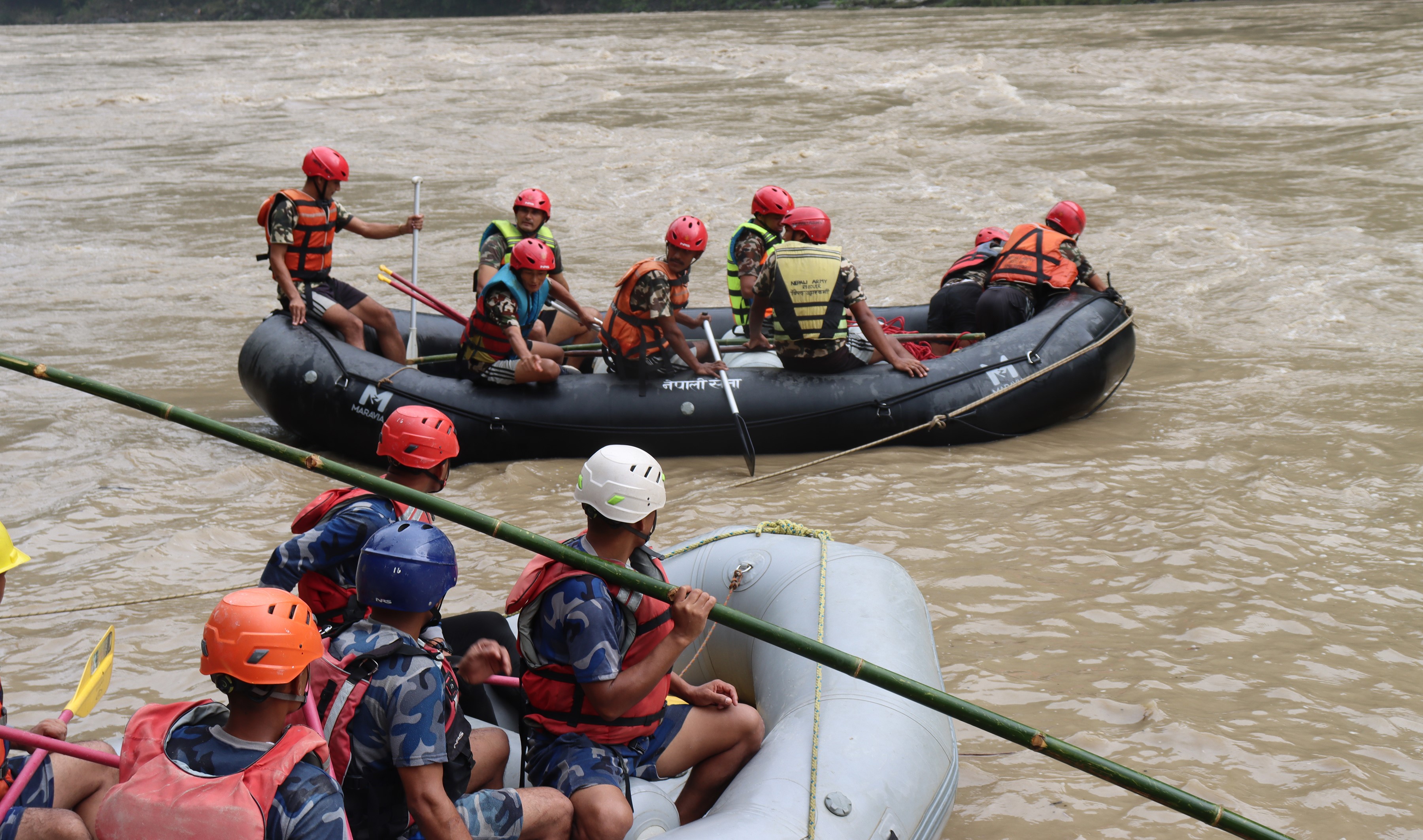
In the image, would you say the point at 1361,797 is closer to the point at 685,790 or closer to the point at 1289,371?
the point at 685,790

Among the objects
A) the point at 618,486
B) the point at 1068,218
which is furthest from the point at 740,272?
the point at 618,486

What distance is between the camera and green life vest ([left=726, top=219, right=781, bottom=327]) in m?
6.84

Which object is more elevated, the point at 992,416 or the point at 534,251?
the point at 534,251

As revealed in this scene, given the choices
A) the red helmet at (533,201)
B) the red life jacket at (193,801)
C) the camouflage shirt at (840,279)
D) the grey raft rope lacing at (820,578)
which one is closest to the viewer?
the red life jacket at (193,801)

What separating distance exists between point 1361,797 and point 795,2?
36923 mm

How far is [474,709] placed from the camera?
3104 mm

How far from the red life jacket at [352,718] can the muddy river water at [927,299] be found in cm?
169

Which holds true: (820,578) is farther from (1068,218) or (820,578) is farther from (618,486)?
(1068,218)

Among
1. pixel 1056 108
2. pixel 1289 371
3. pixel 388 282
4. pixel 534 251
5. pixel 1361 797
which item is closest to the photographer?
pixel 1361 797

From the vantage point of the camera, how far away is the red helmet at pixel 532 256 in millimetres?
5801

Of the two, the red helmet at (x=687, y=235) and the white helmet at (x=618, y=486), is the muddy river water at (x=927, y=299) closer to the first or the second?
the red helmet at (x=687, y=235)

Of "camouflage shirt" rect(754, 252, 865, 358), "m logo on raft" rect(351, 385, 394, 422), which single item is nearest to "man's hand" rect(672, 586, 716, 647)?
"camouflage shirt" rect(754, 252, 865, 358)

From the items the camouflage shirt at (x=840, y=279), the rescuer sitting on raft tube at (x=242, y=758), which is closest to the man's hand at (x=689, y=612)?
the rescuer sitting on raft tube at (x=242, y=758)

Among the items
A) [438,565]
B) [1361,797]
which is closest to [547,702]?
[438,565]
